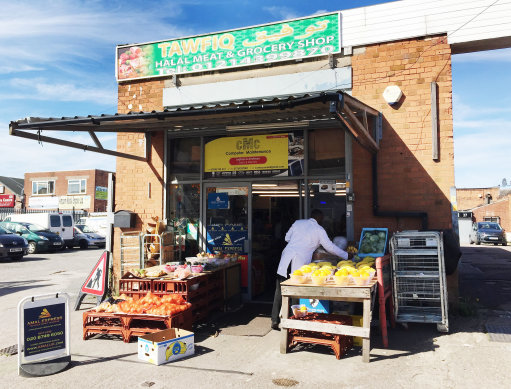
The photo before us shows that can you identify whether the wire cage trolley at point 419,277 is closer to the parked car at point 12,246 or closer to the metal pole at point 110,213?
the metal pole at point 110,213

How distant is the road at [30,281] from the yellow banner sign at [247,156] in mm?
4258

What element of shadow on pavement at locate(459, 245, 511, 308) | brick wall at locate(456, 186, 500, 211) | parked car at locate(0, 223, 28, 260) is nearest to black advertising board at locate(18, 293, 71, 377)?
shadow on pavement at locate(459, 245, 511, 308)

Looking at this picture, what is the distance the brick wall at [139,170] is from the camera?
9.45 m

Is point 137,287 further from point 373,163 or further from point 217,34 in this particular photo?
point 217,34

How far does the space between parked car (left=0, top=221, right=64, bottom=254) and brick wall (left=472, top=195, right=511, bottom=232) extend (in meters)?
41.9

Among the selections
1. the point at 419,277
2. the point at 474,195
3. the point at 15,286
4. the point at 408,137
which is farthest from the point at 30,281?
the point at 474,195

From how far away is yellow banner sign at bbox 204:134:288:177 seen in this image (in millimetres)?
8602

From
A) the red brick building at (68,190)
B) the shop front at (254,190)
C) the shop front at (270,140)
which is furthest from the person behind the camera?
the red brick building at (68,190)

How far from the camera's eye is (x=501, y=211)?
44469 millimetres

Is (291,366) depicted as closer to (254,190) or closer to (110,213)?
(254,190)

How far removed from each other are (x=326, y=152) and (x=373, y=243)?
222 cm

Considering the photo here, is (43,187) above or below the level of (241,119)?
above

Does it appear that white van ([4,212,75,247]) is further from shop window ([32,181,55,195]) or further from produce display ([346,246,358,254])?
produce display ([346,246,358,254])

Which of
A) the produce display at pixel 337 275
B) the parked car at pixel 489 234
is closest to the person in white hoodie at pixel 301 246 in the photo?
the produce display at pixel 337 275
